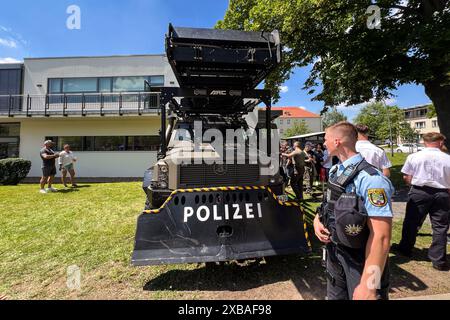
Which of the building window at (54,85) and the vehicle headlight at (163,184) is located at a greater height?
the building window at (54,85)

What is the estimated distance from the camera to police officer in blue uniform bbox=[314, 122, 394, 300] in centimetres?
166

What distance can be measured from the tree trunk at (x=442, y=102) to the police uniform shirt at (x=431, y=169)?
7.57 meters

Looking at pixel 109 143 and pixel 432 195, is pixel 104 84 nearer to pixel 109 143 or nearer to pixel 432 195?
pixel 109 143

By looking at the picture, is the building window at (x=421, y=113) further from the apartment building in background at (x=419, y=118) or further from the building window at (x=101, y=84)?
the building window at (x=101, y=84)

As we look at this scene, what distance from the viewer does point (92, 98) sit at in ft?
51.2

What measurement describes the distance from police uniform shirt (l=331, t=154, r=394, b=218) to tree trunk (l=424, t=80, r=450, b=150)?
10.3 metres

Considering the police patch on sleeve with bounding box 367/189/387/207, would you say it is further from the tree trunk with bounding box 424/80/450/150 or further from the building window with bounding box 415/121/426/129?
the building window with bounding box 415/121/426/129

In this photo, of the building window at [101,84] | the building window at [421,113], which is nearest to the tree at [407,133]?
the building window at [421,113]

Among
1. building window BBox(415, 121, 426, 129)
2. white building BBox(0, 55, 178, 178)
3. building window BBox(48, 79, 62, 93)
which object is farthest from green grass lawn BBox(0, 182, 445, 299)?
building window BBox(415, 121, 426, 129)

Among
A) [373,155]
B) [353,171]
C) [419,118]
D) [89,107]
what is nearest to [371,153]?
[373,155]

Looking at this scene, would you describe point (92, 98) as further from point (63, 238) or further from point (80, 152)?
point (63, 238)

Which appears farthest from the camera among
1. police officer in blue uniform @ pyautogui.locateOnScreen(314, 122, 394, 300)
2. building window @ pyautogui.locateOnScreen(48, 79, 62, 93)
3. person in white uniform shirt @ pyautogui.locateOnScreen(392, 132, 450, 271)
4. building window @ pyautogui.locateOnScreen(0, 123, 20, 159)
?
building window @ pyautogui.locateOnScreen(0, 123, 20, 159)

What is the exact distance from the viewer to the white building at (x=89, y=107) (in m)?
15.5
